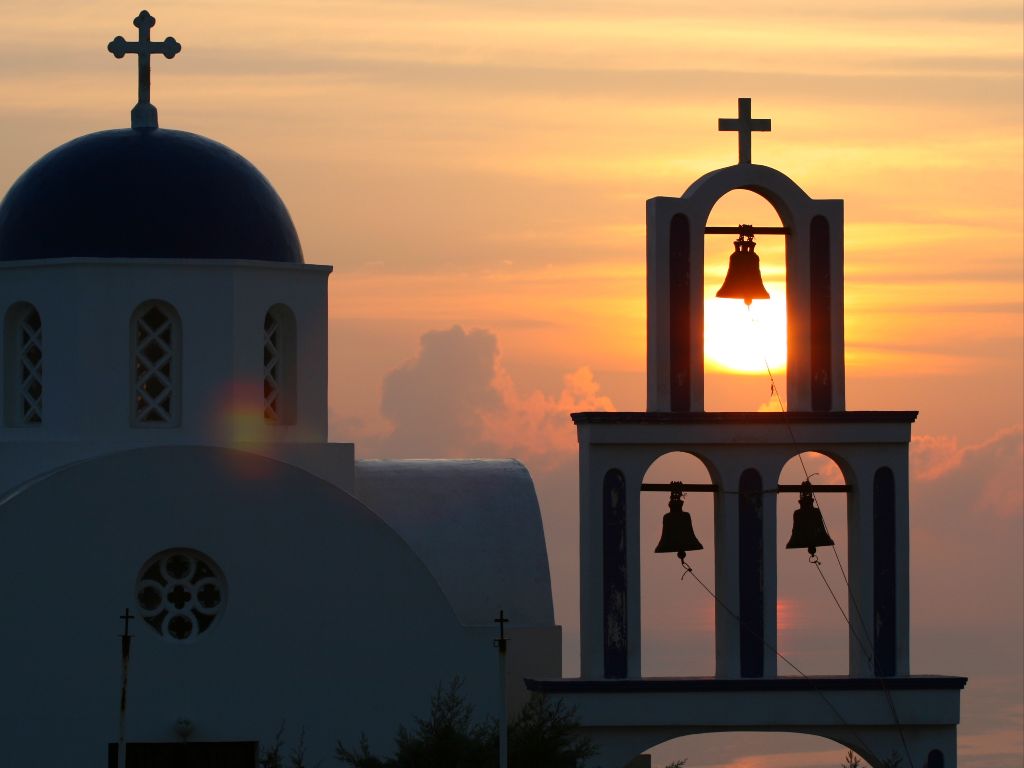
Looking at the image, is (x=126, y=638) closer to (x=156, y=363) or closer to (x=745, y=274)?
(x=156, y=363)

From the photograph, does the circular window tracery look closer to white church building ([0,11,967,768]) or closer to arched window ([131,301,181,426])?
white church building ([0,11,967,768])

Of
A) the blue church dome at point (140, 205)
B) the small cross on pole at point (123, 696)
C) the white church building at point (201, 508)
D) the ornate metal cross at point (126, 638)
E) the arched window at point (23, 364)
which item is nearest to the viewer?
the small cross on pole at point (123, 696)

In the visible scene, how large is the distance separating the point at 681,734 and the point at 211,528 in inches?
171

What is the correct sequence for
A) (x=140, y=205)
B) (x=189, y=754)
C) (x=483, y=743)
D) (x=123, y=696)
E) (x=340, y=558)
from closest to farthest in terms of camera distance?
1. (x=123, y=696)
2. (x=483, y=743)
3. (x=189, y=754)
4. (x=340, y=558)
5. (x=140, y=205)

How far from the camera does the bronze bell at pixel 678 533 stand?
20.6 m

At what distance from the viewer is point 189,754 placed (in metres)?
20.3

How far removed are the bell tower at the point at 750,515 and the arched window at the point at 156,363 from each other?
12.8ft


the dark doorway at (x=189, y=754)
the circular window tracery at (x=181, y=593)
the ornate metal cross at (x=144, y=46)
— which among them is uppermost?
the ornate metal cross at (x=144, y=46)

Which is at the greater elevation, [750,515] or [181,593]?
[750,515]

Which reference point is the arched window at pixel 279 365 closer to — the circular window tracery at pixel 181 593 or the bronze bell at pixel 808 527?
the circular window tracery at pixel 181 593

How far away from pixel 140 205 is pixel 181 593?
378 centimetres

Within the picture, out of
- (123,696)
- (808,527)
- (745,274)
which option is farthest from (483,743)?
(745,274)

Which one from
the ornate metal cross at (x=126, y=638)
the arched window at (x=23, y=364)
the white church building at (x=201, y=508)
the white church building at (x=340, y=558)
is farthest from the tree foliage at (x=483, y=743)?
the arched window at (x=23, y=364)

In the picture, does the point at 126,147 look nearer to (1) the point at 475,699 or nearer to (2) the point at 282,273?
(2) the point at 282,273
